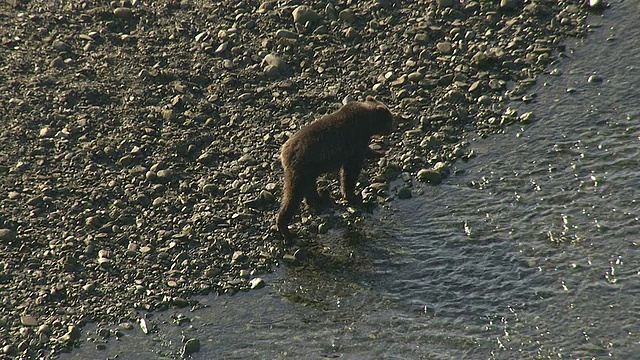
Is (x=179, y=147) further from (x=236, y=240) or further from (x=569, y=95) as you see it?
(x=569, y=95)

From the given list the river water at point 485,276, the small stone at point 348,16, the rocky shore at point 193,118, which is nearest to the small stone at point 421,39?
the rocky shore at point 193,118

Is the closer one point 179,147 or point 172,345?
point 172,345

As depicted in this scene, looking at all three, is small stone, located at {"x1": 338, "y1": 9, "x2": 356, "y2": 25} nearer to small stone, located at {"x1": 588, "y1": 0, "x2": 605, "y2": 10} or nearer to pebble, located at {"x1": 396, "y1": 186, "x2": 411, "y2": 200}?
small stone, located at {"x1": 588, "y1": 0, "x2": 605, "y2": 10}

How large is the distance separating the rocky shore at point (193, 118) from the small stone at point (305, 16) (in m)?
0.05

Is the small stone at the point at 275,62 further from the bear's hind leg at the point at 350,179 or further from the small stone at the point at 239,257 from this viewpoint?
the small stone at the point at 239,257

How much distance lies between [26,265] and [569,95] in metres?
8.36

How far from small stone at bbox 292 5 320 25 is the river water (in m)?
4.23

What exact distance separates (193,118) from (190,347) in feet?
15.3

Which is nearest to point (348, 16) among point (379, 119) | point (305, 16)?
point (305, 16)

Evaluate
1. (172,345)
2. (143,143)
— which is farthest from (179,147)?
(172,345)

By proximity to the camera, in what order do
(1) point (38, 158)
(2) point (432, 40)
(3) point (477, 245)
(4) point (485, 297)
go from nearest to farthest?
(4) point (485, 297) < (3) point (477, 245) < (1) point (38, 158) < (2) point (432, 40)

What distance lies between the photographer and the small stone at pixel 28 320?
1047cm

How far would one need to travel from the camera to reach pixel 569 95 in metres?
12.7

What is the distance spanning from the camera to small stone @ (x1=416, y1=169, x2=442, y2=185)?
11.7m
